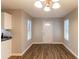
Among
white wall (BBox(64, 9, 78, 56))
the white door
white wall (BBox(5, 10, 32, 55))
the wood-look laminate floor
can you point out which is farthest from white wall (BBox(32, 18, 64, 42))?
white wall (BBox(5, 10, 32, 55))

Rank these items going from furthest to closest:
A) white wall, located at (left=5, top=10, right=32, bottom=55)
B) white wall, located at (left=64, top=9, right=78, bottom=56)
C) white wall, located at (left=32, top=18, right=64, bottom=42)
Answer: white wall, located at (left=32, top=18, right=64, bottom=42)
white wall, located at (left=5, top=10, right=32, bottom=55)
white wall, located at (left=64, top=9, right=78, bottom=56)

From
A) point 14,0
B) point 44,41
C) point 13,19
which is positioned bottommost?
point 44,41

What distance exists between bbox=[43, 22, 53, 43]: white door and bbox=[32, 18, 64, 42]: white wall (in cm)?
28

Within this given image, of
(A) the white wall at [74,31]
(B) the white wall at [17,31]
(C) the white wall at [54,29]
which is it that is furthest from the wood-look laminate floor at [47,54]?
(C) the white wall at [54,29]

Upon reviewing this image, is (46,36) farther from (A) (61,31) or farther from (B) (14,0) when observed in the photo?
(B) (14,0)

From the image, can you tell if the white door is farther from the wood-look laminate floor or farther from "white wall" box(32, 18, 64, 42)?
the wood-look laminate floor

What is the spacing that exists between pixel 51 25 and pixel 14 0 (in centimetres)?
715

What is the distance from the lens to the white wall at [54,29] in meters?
11.0

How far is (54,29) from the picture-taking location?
1110cm

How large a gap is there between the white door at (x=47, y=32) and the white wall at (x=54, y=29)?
0.28 meters

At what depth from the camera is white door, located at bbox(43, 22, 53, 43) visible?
11.1 metres

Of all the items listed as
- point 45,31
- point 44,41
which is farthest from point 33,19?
point 44,41

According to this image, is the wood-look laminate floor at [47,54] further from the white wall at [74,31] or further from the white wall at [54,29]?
the white wall at [54,29]

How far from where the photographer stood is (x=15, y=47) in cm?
612
